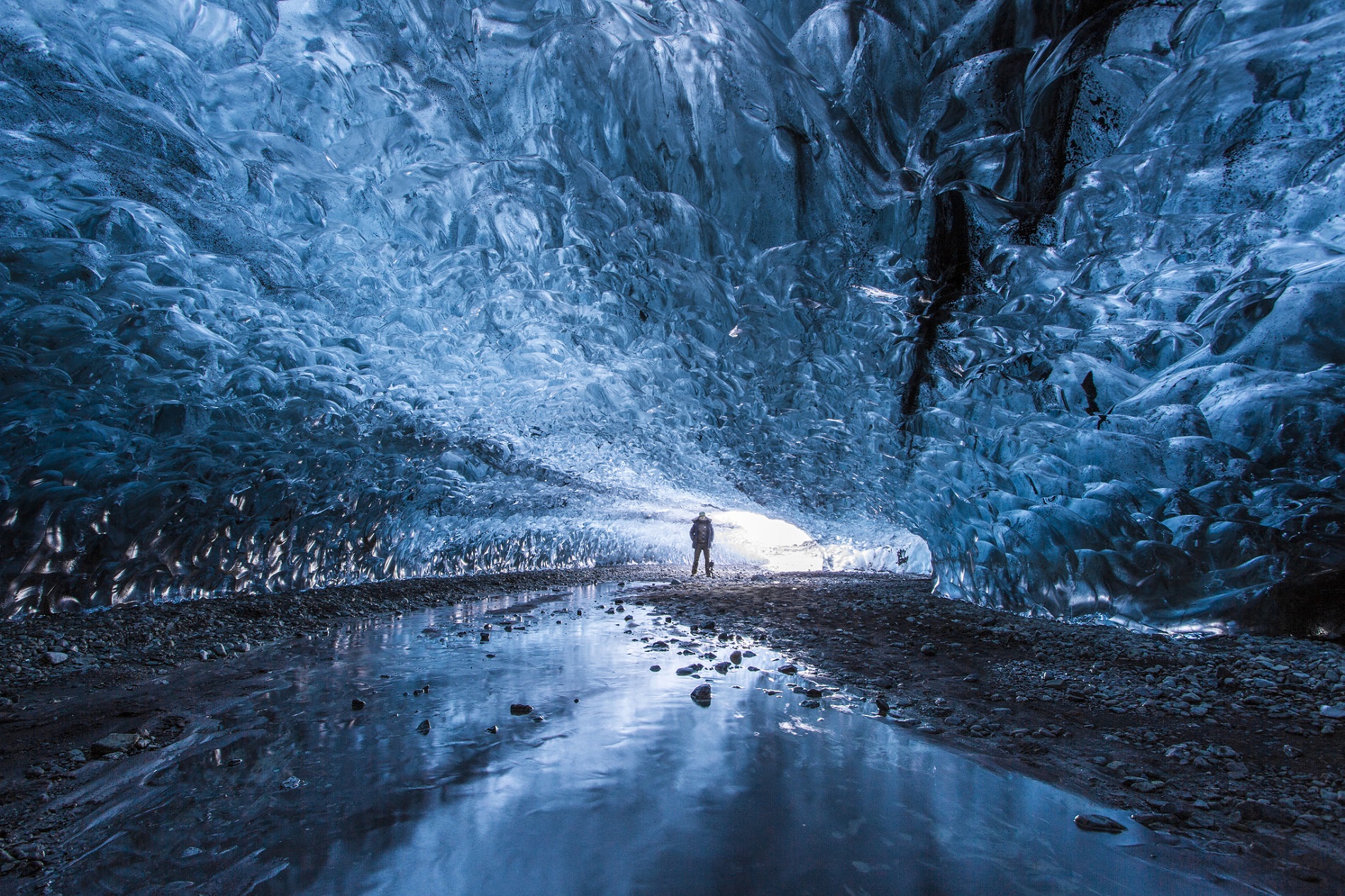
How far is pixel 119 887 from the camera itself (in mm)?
1854

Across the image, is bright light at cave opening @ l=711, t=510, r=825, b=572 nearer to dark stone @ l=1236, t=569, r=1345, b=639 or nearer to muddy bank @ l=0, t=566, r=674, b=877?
muddy bank @ l=0, t=566, r=674, b=877

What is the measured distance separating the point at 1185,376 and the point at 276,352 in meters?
9.36

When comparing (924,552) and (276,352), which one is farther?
(924,552)

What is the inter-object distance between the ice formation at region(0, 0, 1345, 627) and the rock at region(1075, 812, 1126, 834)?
395 cm

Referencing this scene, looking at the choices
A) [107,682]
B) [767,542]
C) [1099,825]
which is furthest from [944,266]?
[767,542]

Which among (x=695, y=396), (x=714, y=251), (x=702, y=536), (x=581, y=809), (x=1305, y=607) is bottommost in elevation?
(x=581, y=809)

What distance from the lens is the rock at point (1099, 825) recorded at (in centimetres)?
222

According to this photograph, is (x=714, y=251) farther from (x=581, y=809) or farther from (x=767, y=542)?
(x=767, y=542)

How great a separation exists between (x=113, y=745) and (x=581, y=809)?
263 centimetres

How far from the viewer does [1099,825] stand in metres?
2.24

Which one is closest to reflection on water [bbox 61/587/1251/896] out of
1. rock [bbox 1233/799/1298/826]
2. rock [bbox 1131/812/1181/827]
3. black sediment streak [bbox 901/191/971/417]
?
rock [bbox 1131/812/1181/827]

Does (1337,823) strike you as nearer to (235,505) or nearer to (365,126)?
(365,126)

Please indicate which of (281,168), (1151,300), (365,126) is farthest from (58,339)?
(1151,300)

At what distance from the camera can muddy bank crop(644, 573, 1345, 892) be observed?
2.28 meters
